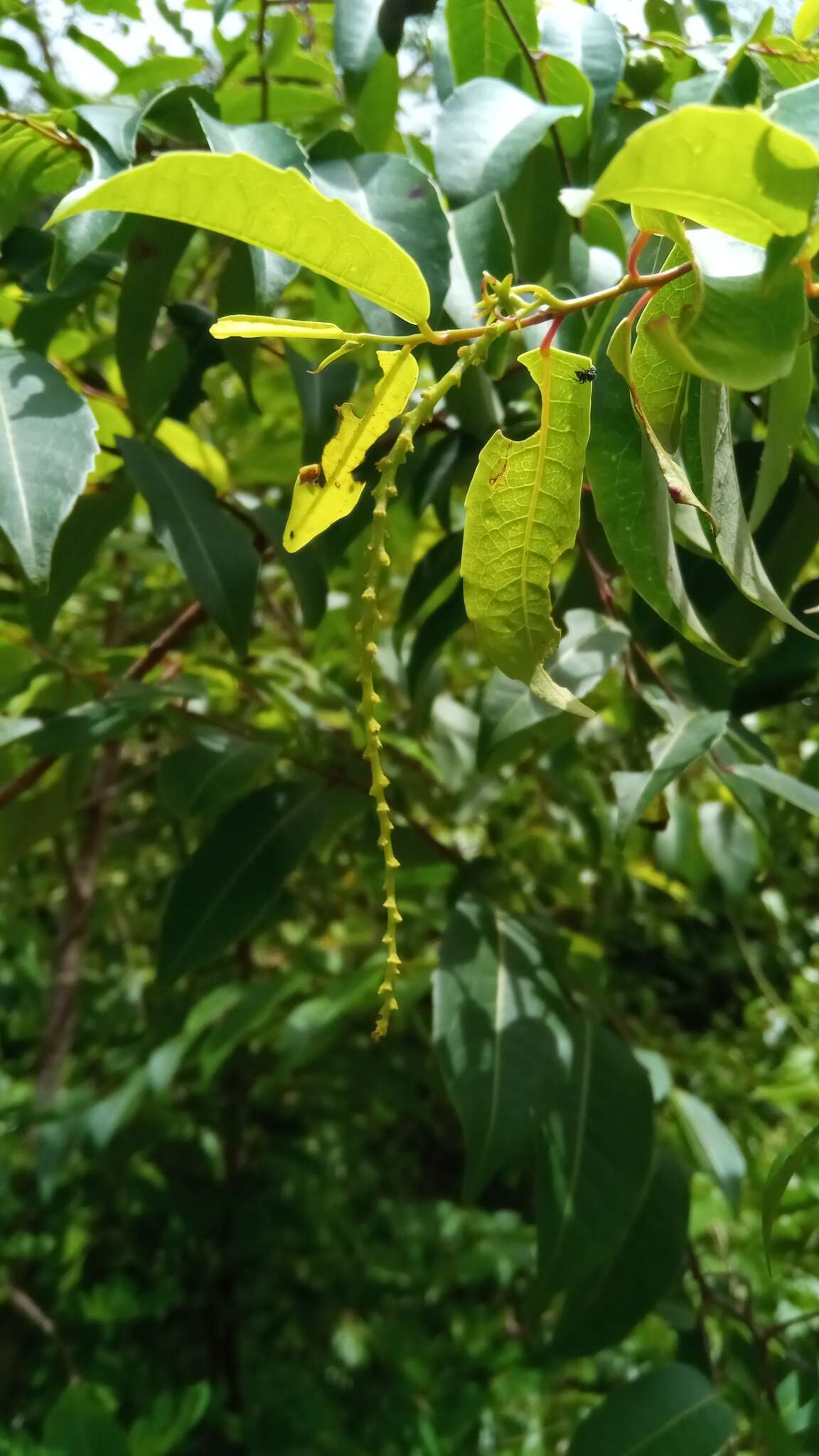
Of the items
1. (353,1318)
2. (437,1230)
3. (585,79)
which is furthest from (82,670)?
(353,1318)

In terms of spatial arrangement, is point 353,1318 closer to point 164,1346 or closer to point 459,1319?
point 459,1319

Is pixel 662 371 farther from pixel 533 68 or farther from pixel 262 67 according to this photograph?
pixel 262 67

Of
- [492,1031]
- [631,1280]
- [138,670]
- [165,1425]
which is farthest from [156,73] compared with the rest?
[165,1425]

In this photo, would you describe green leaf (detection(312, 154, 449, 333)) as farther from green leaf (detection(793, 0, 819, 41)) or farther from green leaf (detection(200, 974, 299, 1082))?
green leaf (detection(200, 974, 299, 1082))

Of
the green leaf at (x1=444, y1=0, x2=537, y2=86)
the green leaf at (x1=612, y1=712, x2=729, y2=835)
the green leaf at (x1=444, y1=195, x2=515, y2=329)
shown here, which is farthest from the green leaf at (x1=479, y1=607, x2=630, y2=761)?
the green leaf at (x1=444, y1=0, x2=537, y2=86)

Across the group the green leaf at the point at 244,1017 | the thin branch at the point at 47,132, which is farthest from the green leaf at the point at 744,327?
the green leaf at the point at 244,1017

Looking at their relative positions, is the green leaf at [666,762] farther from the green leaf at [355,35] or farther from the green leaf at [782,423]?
the green leaf at [355,35]
